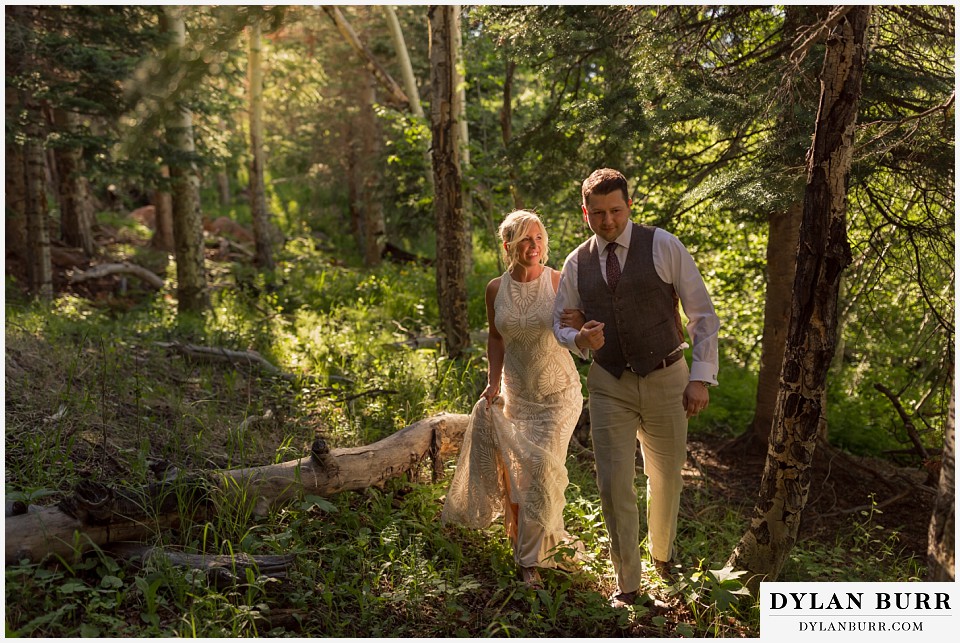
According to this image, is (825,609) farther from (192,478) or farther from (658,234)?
(192,478)

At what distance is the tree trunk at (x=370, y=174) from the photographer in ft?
61.1

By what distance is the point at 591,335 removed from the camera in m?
4.07

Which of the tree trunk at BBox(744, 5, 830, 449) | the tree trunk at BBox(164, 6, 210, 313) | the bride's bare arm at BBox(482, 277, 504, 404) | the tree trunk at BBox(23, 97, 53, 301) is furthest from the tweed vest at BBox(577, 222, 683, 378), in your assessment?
the tree trunk at BBox(23, 97, 53, 301)

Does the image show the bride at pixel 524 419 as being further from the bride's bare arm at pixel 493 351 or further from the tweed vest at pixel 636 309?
the tweed vest at pixel 636 309

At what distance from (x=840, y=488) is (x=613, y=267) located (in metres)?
4.83

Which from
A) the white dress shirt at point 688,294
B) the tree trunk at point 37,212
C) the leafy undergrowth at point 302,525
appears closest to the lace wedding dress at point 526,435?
the leafy undergrowth at point 302,525

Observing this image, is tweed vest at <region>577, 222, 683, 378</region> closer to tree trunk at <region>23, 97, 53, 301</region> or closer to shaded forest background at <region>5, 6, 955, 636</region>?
shaded forest background at <region>5, 6, 955, 636</region>

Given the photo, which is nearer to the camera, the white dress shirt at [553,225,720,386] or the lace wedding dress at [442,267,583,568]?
the white dress shirt at [553,225,720,386]

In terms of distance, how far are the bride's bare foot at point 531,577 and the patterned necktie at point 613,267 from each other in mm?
1904

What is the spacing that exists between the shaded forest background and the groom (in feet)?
2.17

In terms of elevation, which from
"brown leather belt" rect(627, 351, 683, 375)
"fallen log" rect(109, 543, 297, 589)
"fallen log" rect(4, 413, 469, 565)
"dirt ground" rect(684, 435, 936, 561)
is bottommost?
"dirt ground" rect(684, 435, 936, 561)

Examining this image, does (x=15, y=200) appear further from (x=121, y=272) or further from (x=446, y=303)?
(x=446, y=303)

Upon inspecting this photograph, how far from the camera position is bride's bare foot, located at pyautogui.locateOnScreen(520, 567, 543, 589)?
472 cm

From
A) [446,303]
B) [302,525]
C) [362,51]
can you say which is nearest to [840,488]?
[446,303]
